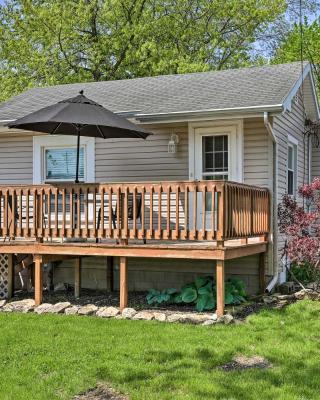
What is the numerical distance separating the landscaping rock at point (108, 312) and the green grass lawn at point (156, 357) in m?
0.38

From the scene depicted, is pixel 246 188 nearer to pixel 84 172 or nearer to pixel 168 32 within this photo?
pixel 84 172

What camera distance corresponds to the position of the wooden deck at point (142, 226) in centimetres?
776

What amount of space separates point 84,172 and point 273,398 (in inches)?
283

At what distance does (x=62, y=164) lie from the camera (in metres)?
11.1

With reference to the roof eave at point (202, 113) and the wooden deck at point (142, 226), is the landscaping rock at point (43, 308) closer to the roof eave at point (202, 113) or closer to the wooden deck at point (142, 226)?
the wooden deck at point (142, 226)

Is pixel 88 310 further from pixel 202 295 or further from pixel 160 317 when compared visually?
pixel 202 295

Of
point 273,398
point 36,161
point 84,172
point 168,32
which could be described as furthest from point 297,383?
point 168,32

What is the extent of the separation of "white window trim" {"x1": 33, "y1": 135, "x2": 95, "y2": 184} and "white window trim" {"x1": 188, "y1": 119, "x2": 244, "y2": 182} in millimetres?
2058

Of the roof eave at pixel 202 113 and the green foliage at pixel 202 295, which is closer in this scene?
the green foliage at pixel 202 295

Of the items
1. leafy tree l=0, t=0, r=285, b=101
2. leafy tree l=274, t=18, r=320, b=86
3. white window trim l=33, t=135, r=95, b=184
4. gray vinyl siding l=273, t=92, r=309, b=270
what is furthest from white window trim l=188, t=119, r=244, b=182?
leafy tree l=0, t=0, r=285, b=101

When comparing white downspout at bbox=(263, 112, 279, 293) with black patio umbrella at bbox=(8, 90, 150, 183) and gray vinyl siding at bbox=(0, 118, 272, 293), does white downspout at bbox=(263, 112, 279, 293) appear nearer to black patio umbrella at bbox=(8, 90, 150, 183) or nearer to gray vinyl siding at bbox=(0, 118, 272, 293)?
A: gray vinyl siding at bbox=(0, 118, 272, 293)

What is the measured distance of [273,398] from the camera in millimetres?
4531

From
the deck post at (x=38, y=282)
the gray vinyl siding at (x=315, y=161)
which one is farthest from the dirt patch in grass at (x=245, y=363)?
the gray vinyl siding at (x=315, y=161)

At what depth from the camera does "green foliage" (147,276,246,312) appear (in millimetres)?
8414
